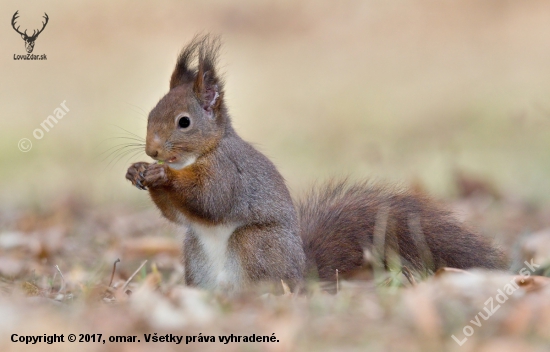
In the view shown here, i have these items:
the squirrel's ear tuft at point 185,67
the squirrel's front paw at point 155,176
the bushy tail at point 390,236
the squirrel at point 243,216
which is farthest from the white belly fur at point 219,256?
the squirrel's ear tuft at point 185,67

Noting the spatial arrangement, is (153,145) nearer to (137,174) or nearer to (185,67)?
(137,174)

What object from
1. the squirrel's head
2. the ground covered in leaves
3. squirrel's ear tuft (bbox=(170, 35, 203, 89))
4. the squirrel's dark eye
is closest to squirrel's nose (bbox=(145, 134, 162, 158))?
the squirrel's head

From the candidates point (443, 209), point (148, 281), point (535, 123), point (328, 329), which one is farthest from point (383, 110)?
point (328, 329)

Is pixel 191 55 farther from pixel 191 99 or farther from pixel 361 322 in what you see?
pixel 361 322

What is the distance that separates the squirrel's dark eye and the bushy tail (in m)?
0.75

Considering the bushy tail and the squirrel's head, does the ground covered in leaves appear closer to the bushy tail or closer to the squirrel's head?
the bushy tail

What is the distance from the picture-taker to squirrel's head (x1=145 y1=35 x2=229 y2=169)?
3129 millimetres

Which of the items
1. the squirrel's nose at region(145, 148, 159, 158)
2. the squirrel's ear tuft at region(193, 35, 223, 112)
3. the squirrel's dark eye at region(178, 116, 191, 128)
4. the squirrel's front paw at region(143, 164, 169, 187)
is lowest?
the squirrel's front paw at region(143, 164, 169, 187)

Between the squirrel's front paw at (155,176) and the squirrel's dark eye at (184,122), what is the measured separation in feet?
0.78

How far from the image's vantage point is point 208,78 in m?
3.34

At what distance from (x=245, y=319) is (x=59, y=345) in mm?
527

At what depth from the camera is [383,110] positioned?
9.63m

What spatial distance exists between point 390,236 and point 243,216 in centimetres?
63

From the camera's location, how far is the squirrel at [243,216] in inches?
121
